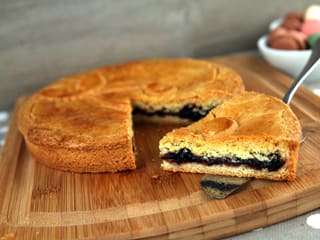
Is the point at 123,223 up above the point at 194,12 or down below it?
below

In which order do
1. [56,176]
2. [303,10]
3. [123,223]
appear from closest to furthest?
[123,223], [56,176], [303,10]

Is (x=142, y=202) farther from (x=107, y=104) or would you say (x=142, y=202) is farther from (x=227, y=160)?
(x=107, y=104)

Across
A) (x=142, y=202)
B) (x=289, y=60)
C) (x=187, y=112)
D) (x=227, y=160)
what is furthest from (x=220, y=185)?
(x=289, y=60)

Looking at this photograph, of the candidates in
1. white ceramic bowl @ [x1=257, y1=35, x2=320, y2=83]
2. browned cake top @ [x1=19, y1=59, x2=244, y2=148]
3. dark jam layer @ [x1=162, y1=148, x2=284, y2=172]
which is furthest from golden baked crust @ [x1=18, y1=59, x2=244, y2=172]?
white ceramic bowl @ [x1=257, y1=35, x2=320, y2=83]

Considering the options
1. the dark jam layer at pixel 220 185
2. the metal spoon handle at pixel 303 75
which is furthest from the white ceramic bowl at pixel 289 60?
the dark jam layer at pixel 220 185

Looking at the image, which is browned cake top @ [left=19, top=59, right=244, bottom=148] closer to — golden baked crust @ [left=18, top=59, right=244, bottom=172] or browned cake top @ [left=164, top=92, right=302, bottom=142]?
golden baked crust @ [left=18, top=59, right=244, bottom=172]

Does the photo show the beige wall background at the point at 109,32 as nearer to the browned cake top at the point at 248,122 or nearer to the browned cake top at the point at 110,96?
the browned cake top at the point at 110,96

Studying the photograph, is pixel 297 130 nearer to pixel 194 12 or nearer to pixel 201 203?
pixel 201 203

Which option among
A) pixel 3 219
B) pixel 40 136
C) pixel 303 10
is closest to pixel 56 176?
pixel 40 136
